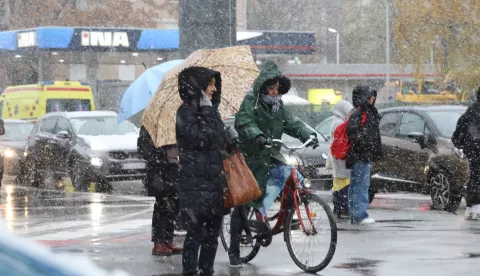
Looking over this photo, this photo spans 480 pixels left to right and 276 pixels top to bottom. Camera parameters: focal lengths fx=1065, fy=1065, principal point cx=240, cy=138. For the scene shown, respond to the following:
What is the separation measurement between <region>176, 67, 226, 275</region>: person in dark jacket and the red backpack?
485cm

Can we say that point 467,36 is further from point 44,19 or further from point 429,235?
point 429,235

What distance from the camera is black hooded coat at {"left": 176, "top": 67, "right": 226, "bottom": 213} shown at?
697 cm

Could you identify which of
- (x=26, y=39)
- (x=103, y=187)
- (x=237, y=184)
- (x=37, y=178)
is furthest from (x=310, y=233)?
(x=26, y=39)

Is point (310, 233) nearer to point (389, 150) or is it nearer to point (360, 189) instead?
point (360, 189)

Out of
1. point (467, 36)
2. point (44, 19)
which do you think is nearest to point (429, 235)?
point (467, 36)

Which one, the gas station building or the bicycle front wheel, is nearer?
the bicycle front wheel

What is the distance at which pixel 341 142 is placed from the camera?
1220 cm

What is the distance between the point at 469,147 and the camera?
1224 cm

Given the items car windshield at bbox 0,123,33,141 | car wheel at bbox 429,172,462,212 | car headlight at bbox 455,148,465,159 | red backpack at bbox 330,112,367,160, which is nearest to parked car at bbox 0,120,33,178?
car windshield at bbox 0,123,33,141

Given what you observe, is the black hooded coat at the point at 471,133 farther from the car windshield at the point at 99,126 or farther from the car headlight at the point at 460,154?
the car windshield at the point at 99,126

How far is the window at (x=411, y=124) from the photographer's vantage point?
14952mm

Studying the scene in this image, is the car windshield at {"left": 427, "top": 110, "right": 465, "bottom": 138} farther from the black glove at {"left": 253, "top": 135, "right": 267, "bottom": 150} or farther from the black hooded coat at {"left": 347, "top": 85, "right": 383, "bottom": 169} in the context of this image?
the black glove at {"left": 253, "top": 135, "right": 267, "bottom": 150}

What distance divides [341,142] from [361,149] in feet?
1.57

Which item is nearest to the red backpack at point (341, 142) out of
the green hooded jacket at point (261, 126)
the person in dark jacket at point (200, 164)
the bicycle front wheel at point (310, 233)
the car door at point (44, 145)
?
the green hooded jacket at point (261, 126)
